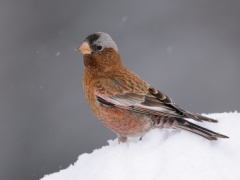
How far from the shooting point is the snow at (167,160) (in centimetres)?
398

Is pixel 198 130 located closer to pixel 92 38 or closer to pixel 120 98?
pixel 120 98

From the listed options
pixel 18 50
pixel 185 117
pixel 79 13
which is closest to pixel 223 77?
pixel 79 13

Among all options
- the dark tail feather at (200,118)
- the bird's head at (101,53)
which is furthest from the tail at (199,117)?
the bird's head at (101,53)

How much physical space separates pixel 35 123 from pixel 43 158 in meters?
0.82

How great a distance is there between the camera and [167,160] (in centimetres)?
411

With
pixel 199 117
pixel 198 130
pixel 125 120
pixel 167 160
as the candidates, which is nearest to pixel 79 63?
pixel 125 120

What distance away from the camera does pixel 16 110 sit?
12.1m

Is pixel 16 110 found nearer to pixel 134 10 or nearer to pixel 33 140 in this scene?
pixel 33 140

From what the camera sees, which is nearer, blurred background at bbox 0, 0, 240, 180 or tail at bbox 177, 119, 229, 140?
tail at bbox 177, 119, 229, 140

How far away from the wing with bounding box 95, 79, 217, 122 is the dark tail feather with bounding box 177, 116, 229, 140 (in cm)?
34

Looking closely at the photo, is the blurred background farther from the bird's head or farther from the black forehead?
the black forehead

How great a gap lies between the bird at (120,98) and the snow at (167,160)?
2.36 feet

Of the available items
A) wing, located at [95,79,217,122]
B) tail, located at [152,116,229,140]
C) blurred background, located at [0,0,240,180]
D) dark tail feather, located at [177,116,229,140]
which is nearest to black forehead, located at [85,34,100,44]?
wing, located at [95,79,217,122]

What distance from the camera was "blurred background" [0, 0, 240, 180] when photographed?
451 inches
